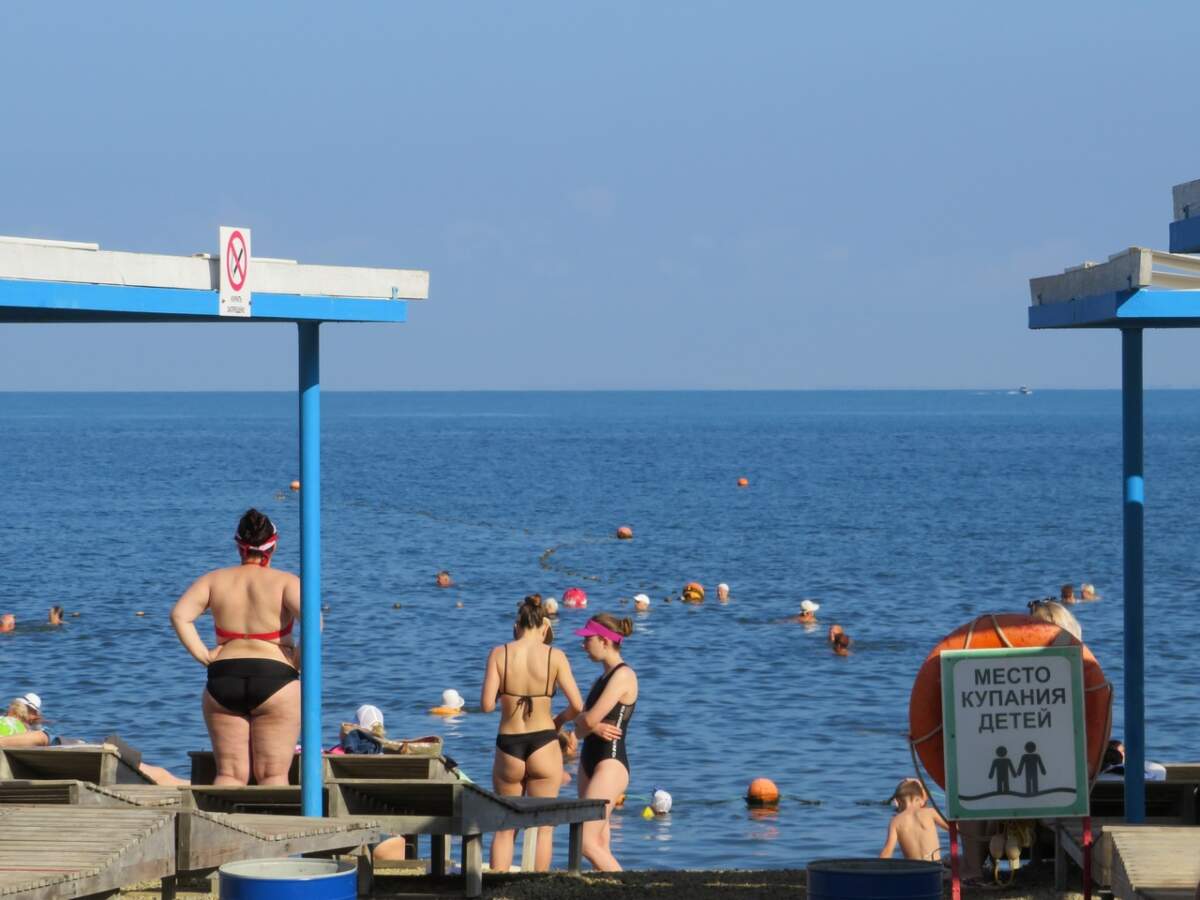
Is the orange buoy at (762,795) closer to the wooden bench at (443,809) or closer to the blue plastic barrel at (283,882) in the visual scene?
the wooden bench at (443,809)

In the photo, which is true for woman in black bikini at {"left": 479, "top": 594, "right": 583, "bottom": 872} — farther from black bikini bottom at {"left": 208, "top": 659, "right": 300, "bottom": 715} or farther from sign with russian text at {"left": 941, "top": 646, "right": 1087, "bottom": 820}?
sign with russian text at {"left": 941, "top": 646, "right": 1087, "bottom": 820}

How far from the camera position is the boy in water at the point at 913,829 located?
37.4 feet

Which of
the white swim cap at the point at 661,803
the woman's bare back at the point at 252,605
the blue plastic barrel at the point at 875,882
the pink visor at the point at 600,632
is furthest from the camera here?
the white swim cap at the point at 661,803

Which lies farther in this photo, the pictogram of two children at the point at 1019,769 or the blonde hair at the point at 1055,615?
the blonde hair at the point at 1055,615

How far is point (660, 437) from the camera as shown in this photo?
152 metres

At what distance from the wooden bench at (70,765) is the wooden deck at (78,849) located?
5.04ft

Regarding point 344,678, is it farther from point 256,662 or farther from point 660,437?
point 660,437

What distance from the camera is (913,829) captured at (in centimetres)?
1145

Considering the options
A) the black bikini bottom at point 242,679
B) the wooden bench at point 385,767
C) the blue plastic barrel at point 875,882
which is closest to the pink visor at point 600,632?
the wooden bench at point 385,767

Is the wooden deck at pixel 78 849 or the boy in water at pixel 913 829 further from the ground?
the wooden deck at pixel 78 849

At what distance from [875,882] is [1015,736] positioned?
48.0 inches

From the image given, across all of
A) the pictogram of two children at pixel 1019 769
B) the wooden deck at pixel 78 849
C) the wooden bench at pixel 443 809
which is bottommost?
the wooden bench at pixel 443 809

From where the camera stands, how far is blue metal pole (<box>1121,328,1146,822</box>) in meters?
7.88

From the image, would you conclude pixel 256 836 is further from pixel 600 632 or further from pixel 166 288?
pixel 600 632
